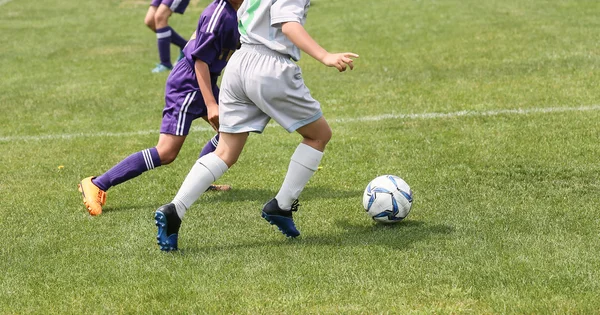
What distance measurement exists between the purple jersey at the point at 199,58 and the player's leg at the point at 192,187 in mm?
801

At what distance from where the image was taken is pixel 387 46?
12.8m

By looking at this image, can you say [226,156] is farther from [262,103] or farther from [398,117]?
[398,117]

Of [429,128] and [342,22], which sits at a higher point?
[429,128]

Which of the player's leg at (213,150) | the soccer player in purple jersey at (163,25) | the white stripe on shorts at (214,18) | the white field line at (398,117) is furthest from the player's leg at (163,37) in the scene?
the white stripe on shorts at (214,18)

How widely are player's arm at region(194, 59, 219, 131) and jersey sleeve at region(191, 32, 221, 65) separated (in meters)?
0.03

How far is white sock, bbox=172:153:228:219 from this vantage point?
4832mm

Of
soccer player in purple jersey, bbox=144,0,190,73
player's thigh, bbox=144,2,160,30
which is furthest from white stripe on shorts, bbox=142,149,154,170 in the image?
player's thigh, bbox=144,2,160,30

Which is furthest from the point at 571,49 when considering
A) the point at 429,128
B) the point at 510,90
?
the point at 429,128

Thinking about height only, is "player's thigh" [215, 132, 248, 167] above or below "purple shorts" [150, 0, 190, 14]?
above

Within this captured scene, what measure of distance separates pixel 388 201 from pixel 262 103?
3.29 feet

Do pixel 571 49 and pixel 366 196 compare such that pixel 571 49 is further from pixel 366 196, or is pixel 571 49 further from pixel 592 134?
pixel 366 196

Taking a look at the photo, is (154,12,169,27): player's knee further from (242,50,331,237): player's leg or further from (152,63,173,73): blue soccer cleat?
(242,50,331,237): player's leg

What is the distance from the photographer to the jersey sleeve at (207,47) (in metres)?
5.47

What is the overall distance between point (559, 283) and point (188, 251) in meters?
1.98
